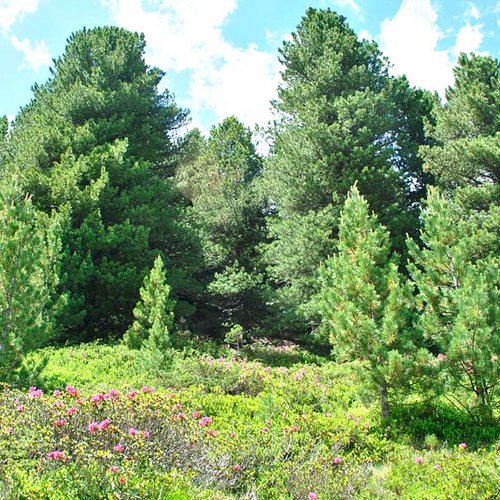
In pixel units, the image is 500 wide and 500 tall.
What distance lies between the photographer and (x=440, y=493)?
4691 mm

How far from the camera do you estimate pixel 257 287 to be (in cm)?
1791

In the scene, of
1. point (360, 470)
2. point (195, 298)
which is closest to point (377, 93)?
point (195, 298)

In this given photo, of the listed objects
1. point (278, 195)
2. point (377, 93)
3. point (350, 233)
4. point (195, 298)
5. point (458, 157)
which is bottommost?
point (195, 298)

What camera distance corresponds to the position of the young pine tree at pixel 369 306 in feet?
24.1

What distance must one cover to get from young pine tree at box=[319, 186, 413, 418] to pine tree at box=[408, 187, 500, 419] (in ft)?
1.85

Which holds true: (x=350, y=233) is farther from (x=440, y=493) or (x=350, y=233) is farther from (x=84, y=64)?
(x=84, y=64)

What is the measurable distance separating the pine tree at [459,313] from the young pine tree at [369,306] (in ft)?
1.85

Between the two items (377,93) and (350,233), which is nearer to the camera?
(350,233)

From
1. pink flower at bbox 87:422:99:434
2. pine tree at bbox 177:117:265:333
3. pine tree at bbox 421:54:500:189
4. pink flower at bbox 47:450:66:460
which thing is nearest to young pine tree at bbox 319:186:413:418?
pink flower at bbox 87:422:99:434

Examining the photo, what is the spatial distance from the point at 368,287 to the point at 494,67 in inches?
520

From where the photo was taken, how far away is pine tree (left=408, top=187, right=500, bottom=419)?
7.16m

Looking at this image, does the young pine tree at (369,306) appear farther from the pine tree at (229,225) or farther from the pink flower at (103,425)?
the pine tree at (229,225)

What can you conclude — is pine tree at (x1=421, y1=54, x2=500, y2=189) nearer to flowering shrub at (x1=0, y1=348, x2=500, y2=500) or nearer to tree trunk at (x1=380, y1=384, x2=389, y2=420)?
tree trunk at (x1=380, y1=384, x2=389, y2=420)

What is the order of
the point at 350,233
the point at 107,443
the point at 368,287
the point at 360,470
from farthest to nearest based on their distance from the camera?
the point at 350,233 → the point at 368,287 → the point at 360,470 → the point at 107,443
